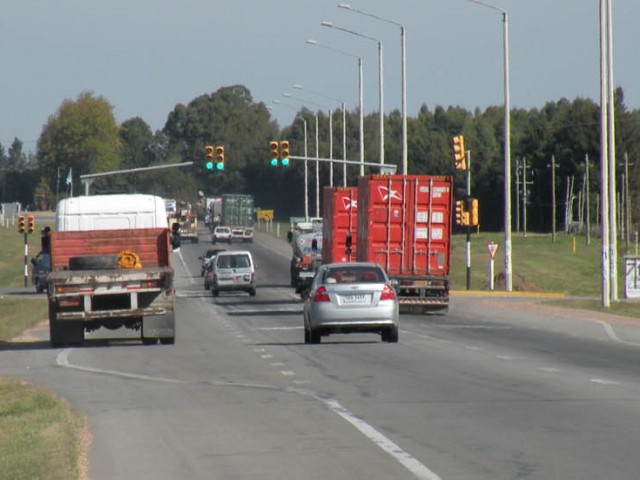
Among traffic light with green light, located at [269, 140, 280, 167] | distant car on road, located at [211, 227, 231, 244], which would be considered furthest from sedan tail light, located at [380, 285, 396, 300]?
distant car on road, located at [211, 227, 231, 244]

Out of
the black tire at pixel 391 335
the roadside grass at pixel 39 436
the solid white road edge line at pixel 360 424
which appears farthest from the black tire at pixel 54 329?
the roadside grass at pixel 39 436

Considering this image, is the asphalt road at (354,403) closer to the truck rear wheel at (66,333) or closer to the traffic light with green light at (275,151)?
the truck rear wheel at (66,333)

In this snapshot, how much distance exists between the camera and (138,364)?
77.8 feet

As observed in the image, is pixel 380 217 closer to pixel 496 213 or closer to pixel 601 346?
pixel 601 346

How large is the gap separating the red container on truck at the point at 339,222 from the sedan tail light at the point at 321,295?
20824 millimetres

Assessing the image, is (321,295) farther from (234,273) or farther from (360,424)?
(234,273)

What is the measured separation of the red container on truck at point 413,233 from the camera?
39.7m

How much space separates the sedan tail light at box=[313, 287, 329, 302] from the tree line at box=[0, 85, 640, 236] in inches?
3865

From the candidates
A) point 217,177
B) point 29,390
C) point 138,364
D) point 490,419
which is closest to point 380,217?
point 138,364

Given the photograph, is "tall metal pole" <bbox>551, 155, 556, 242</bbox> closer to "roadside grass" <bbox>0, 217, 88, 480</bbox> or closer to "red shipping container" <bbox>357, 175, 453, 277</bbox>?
"red shipping container" <bbox>357, 175, 453, 277</bbox>

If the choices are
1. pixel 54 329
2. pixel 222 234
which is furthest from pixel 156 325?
pixel 222 234

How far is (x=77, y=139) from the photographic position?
186125mm

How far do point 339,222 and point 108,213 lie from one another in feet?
64.8

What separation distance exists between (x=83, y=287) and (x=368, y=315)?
17.3ft
